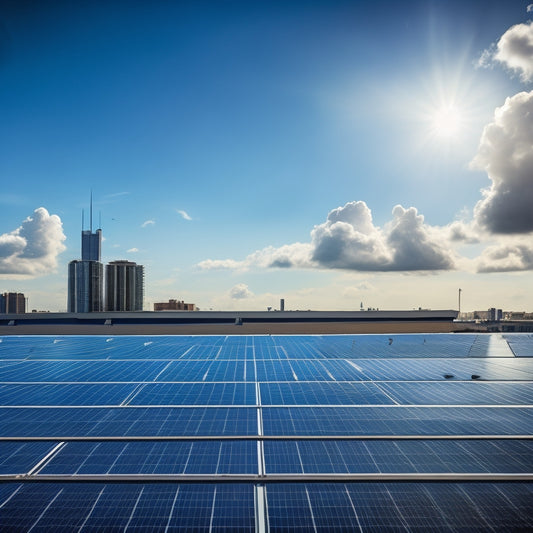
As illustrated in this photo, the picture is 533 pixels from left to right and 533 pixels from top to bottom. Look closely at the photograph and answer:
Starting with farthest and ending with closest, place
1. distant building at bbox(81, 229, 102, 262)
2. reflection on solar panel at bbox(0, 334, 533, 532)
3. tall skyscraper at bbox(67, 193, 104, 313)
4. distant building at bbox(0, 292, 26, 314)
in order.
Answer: distant building at bbox(81, 229, 102, 262)
distant building at bbox(0, 292, 26, 314)
tall skyscraper at bbox(67, 193, 104, 313)
reflection on solar panel at bbox(0, 334, 533, 532)

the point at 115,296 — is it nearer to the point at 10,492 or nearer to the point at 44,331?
the point at 44,331

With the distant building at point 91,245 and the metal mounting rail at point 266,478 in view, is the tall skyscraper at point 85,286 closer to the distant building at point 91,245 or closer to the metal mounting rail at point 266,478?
the distant building at point 91,245

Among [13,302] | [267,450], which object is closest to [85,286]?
[13,302]

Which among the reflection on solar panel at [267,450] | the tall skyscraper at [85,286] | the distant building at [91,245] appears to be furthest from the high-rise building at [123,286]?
the reflection on solar panel at [267,450]

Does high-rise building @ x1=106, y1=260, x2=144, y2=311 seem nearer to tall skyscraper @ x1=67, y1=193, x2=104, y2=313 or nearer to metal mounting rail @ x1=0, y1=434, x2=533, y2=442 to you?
tall skyscraper @ x1=67, y1=193, x2=104, y2=313

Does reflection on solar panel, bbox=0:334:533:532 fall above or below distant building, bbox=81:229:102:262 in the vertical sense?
below

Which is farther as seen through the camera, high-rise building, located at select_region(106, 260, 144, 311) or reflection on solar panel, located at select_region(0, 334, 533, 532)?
high-rise building, located at select_region(106, 260, 144, 311)

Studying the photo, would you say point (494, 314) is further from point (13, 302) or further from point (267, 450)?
point (13, 302)

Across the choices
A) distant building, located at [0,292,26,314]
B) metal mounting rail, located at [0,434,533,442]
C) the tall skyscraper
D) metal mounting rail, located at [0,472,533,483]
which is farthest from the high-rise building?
metal mounting rail, located at [0,472,533,483]
